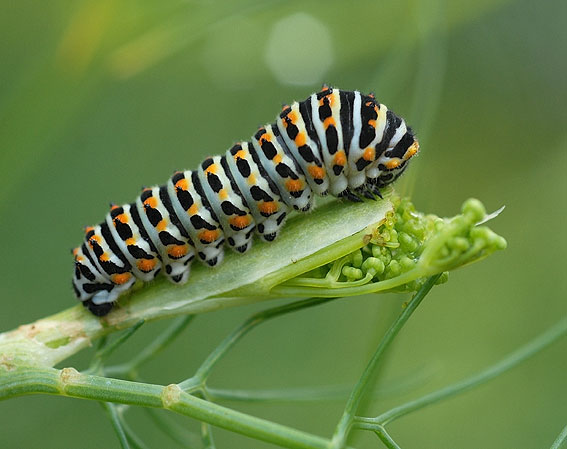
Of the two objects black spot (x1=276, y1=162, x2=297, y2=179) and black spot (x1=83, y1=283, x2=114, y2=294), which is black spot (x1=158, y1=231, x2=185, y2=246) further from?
black spot (x1=276, y1=162, x2=297, y2=179)

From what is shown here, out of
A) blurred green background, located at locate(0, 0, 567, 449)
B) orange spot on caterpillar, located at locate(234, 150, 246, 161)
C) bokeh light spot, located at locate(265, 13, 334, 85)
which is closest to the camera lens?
orange spot on caterpillar, located at locate(234, 150, 246, 161)

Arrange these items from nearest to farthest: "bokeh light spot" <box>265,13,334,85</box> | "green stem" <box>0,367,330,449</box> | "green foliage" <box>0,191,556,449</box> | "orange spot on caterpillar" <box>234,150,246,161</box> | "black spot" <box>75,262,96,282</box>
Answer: "green stem" <box>0,367,330,449</box>, "green foliage" <box>0,191,556,449</box>, "orange spot on caterpillar" <box>234,150,246,161</box>, "black spot" <box>75,262,96,282</box>, "bokeh light spot" <box>265,13,334,85</box>

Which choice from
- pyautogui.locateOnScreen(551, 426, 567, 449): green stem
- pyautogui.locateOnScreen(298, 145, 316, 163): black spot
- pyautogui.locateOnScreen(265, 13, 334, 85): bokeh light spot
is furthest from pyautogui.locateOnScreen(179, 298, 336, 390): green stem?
pyautogui.locateOnScreen(265, 13, 334, 85): bokeh light spot

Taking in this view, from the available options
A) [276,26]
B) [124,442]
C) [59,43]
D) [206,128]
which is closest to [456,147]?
[276,26]

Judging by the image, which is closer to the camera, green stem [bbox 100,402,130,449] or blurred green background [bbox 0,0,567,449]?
green stem [bbox 100,402,130,449]

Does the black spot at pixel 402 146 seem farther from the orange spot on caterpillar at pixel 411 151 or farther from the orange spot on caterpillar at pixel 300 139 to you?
the orange spot on caterpillar at pixel 300 139

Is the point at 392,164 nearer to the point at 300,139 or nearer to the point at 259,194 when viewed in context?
the point at 300,139
